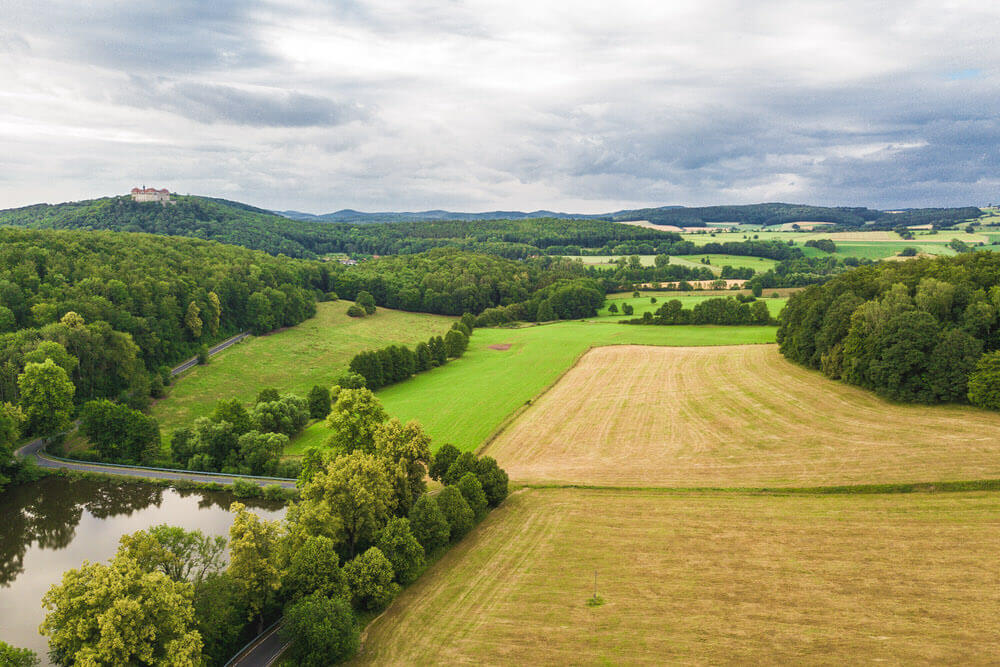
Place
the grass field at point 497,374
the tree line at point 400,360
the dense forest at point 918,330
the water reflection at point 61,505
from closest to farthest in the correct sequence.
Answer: the water reflection at point 61,505
the dense forest at point 918,330
the grass field at point 497,374
the tree line at point 400,360

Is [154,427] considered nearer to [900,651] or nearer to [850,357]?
[900,651]

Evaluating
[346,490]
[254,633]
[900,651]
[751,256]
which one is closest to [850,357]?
[900,651]

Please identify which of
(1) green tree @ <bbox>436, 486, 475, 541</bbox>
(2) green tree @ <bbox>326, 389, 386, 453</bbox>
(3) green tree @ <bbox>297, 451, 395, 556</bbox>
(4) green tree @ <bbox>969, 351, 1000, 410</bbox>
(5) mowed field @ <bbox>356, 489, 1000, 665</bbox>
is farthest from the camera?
(4) green tree @ <bbox>969, 351, 1000, 410</bbox>

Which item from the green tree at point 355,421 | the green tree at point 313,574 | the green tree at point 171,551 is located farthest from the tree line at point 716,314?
the green tree at point 171,551

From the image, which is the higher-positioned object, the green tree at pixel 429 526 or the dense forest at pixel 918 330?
the dense forest at pixel 918 330

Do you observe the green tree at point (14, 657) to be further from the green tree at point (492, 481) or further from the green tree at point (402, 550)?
the green tree at point (492, 481)

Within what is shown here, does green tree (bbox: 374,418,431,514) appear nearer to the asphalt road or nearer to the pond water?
the pond water

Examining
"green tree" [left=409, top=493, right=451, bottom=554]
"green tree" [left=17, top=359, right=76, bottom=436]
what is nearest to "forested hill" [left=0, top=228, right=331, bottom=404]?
"green tree" [left=17, top=359, right=76, bottom=436]
